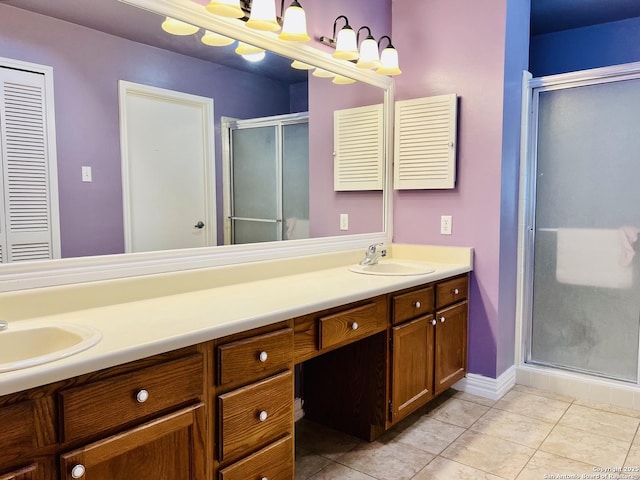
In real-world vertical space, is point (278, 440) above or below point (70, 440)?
below

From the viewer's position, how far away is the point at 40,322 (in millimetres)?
1369

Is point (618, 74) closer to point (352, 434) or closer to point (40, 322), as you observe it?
point (352, 434)

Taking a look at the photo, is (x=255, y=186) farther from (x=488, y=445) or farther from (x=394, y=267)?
(x=488, y=445)

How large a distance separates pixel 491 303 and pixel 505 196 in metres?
0.62

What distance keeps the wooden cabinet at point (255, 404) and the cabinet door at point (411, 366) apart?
71 cm

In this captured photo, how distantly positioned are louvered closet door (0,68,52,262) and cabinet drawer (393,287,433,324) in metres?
1.38

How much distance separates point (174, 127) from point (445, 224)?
168cm

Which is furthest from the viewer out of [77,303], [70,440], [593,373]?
[593,373]

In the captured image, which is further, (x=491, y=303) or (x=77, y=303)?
(x=491, y=303)

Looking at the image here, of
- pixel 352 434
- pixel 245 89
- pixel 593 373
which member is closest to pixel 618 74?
pixel 593 373

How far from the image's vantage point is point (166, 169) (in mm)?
1842

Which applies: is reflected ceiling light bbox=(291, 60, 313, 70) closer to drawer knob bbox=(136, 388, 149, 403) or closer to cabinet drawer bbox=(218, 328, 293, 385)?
cabinet drawer bbox=(218, 328, 293, 385)

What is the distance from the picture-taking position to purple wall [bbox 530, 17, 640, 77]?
11.6 feet

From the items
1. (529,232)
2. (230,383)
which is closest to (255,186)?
(230,383)
